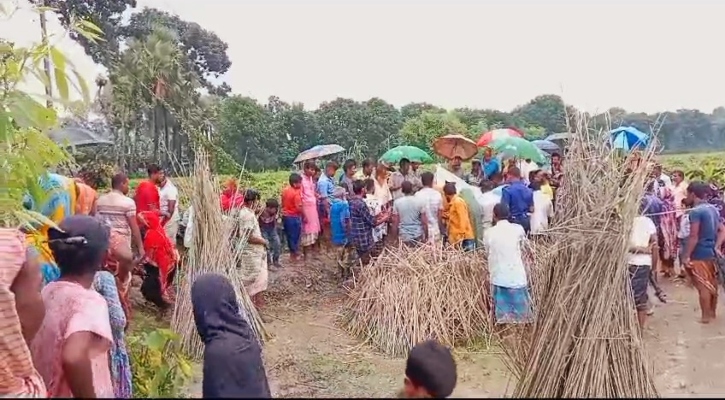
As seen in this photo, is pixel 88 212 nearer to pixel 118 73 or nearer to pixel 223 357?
pixel 223 357

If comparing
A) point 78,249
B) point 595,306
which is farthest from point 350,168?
point 78,249

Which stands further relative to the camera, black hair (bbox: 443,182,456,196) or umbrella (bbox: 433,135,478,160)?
umbrella (bbox: 433,135,478,160)

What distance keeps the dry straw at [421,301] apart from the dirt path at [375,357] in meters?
0.20

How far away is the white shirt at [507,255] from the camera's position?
697 centimetres

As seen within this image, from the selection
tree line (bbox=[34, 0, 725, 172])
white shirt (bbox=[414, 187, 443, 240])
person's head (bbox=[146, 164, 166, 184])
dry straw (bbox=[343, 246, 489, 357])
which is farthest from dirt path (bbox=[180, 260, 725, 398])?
tree line (bbox=[34, 0, 725, 172])

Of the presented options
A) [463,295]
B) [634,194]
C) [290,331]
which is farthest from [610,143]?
[290,331]

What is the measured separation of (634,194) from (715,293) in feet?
15.7

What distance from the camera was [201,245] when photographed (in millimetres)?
6547

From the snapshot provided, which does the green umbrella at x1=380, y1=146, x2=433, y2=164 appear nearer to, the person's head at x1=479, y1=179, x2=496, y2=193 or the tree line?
the person's head at x1=479, y1=179, x2=496, y2=193

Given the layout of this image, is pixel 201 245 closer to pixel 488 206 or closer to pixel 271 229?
pixel 271 229

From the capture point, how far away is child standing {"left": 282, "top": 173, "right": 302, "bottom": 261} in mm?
9938

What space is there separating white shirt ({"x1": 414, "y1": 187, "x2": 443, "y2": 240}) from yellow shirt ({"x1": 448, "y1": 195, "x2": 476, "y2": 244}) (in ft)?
0.62

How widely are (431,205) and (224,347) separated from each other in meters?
6.38

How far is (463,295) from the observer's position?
23.9 feet
